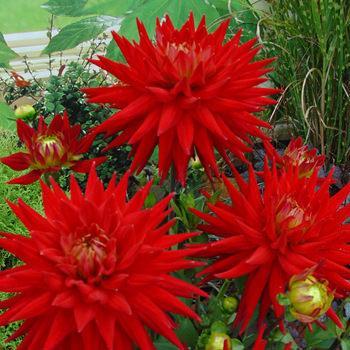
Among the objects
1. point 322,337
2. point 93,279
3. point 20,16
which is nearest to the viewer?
point 93,279

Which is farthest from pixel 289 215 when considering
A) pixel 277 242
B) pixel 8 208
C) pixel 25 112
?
pixel 8 208

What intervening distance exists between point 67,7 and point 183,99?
0.76m

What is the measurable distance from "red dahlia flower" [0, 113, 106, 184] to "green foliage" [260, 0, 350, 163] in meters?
0.52

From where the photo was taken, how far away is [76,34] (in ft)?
3.79

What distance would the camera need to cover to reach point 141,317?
40 centimetres

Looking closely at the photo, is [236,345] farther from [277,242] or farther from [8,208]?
[8,208]

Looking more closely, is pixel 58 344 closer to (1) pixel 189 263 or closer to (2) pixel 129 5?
(1) pixel 189 263

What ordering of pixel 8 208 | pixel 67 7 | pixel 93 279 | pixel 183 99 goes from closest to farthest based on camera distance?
pixel 93 279, pixel 183 99, pixel 8 208, pixel 67 7

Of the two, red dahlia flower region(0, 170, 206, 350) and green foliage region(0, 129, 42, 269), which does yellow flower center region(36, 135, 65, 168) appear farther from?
green foliage region(0, 129, 42, 269)

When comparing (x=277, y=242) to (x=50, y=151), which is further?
(x=50, y=151)

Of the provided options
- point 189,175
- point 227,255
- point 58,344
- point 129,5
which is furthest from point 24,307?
point 129,5

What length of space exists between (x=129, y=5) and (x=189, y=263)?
82cm

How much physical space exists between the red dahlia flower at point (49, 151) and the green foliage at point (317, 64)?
0.52 metres

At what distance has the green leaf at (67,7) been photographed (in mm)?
1180
